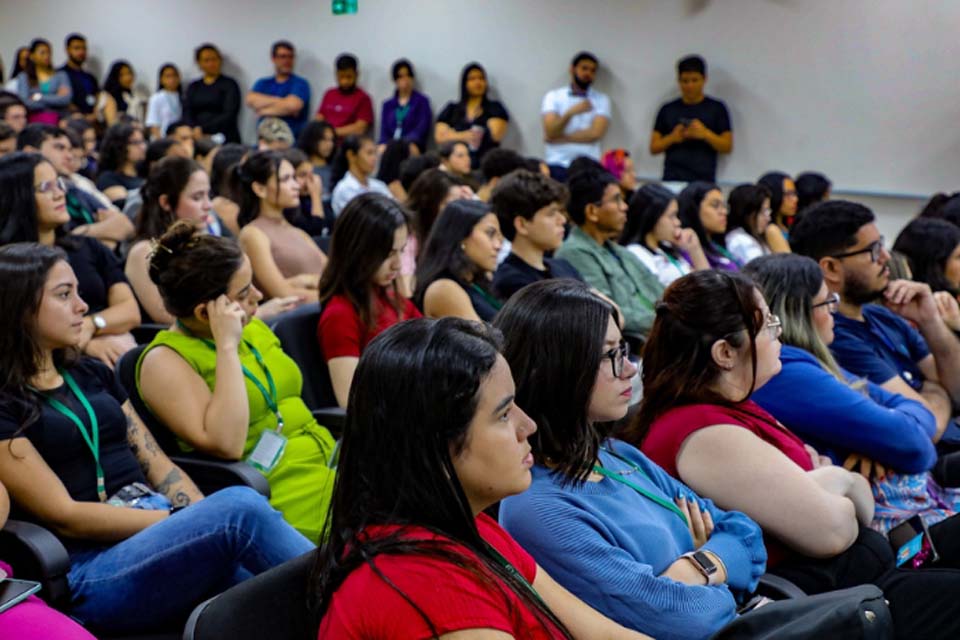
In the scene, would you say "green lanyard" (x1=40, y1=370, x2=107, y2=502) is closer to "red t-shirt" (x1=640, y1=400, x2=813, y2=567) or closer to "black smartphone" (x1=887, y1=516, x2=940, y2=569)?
"red t-shirt" (x1=640, y1=400, x2=813, y2=567)

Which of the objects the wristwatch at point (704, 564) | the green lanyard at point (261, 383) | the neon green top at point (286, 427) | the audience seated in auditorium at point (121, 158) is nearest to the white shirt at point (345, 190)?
the audience seated in auditorium at point (121, 158)

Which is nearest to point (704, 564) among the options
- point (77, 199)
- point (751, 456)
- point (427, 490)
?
point (751, 456)

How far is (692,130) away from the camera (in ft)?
25.4

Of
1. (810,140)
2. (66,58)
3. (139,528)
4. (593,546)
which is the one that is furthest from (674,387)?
(66,58)

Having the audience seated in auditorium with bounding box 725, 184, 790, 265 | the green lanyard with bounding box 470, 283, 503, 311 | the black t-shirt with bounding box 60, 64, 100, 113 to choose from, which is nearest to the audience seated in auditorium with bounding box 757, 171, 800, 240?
the audience seated in auditorium with bounding box 725, 184, 790, 265

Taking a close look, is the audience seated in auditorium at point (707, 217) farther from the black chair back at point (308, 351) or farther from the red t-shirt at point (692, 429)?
the red t-shirt at point (692, 429)

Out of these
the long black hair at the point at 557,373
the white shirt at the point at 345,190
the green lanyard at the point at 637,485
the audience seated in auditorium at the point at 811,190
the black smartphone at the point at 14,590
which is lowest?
the white shirt at the point at 345,190

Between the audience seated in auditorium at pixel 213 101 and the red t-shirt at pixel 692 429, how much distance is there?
813 cm

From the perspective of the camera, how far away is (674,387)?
2.09 meters

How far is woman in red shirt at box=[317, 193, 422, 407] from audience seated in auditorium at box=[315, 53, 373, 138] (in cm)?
608

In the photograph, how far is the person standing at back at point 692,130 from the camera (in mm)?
7730

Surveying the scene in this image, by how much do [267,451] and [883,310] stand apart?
6.21 ft

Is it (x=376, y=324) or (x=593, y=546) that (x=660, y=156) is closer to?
(x=376, y=324)

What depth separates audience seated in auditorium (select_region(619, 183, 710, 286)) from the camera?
467 cm
